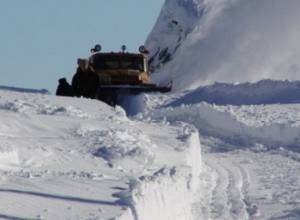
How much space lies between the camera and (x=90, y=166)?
11.2m

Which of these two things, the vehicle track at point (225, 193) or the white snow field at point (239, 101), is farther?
the white snow field at point (239, 101)

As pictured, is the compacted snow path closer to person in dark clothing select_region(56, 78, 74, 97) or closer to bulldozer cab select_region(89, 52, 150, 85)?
bulldozer cab select_region(89, 52, 150, 85)

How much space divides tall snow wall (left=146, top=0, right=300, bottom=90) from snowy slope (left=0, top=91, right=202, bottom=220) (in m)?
22.0

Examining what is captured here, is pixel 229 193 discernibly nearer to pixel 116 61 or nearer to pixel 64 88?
pixel 64 88

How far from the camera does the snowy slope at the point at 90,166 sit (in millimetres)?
8331

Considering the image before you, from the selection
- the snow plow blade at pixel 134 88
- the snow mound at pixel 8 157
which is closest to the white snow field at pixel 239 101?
the snow plow blade at pixel 134 88

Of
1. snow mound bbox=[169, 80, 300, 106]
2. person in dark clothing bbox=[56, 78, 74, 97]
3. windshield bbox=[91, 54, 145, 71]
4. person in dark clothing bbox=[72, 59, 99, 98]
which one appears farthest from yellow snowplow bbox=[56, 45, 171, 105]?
person in dark clothing bbox=[72, 59, 99, 98]

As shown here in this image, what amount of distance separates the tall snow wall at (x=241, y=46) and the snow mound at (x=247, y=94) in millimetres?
9855

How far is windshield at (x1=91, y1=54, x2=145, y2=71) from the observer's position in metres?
27.6

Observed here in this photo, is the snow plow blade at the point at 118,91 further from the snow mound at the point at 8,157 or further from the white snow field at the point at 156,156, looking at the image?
the snow mound at the point at 8,157

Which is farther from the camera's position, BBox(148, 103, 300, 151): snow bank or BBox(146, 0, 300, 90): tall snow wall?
BBox(146, 0, 300, 90): tall snow wall

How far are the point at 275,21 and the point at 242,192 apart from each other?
2870 cm

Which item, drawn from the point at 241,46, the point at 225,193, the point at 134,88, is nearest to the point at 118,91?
the point at 134,88

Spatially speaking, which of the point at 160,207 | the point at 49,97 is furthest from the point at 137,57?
the point at 160,207
